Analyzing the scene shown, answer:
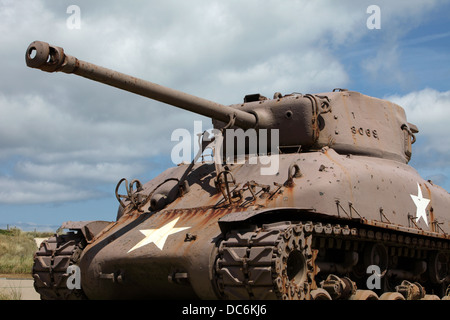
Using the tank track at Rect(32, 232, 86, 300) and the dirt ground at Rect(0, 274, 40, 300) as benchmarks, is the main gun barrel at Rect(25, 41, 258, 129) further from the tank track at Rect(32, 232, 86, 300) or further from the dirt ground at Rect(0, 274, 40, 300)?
the dirt ground at Rect(0, 274, 40, 300)

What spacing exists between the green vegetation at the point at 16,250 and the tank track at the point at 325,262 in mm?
15275

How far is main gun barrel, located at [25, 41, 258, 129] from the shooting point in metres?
9.14

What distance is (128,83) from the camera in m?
10.3

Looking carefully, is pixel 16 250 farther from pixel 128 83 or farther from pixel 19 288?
pixel 128 83

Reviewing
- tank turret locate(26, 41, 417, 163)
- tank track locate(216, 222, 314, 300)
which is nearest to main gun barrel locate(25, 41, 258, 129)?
tank turret locate(26, 41, 417, 163)

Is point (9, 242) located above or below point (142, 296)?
above

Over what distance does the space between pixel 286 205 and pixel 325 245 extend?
1.01 metres

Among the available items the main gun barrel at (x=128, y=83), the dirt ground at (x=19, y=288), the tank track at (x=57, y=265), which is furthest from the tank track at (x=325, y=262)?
the dirt ground at (x=19, y=288)

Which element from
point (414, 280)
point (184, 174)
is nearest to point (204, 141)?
point (184, 174)

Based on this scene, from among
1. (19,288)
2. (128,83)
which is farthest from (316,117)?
(19,288)

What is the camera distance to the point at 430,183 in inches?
583

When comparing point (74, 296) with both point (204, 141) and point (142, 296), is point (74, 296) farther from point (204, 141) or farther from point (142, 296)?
point (204, 141)

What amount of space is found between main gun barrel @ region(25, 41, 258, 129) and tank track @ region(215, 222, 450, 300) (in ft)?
8.66
